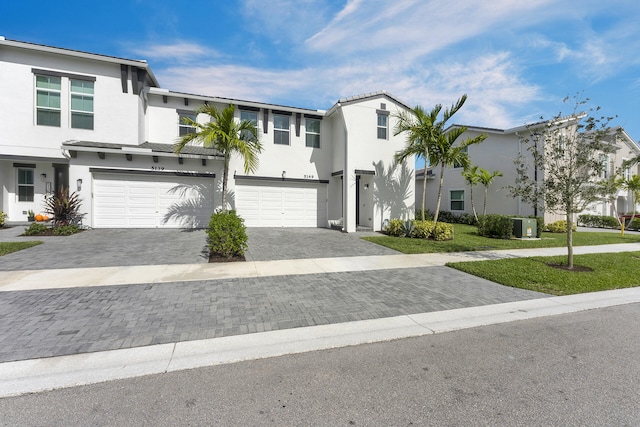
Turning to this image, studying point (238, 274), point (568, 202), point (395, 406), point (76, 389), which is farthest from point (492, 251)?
point (76, 389)

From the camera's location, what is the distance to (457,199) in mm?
22656

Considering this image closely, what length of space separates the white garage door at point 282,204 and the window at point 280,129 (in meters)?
2.50

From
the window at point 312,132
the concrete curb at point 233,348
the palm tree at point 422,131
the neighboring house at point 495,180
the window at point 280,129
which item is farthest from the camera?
the neighboring house at point 495,180

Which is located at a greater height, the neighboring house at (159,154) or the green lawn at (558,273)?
the neighboring house at (159,154)

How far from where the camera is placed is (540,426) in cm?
237

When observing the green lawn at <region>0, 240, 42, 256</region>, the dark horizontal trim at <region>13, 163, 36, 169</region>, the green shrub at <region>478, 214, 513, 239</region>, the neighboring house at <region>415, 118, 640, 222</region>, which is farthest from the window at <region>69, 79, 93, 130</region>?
the neighboring house at <region>415, 118, 640, 222</region>

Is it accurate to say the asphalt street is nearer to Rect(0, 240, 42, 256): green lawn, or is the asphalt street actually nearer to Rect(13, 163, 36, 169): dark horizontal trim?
Rect(0, 240, 42, 256): green lawn

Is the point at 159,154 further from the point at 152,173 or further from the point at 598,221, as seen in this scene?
the point at 598,221

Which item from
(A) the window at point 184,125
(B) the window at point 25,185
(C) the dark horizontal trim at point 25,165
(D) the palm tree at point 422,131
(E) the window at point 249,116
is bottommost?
(B) the window at point 25,185

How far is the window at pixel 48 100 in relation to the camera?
13.7 metres

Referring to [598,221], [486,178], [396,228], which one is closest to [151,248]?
[396,228]

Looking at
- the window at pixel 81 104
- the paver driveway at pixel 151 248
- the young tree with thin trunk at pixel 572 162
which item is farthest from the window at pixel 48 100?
the young tree with thin trunk at pixel 572 162

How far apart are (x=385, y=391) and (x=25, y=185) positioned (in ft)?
65.8

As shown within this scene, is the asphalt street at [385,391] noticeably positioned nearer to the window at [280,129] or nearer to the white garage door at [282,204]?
the white garage door at [282,204]
